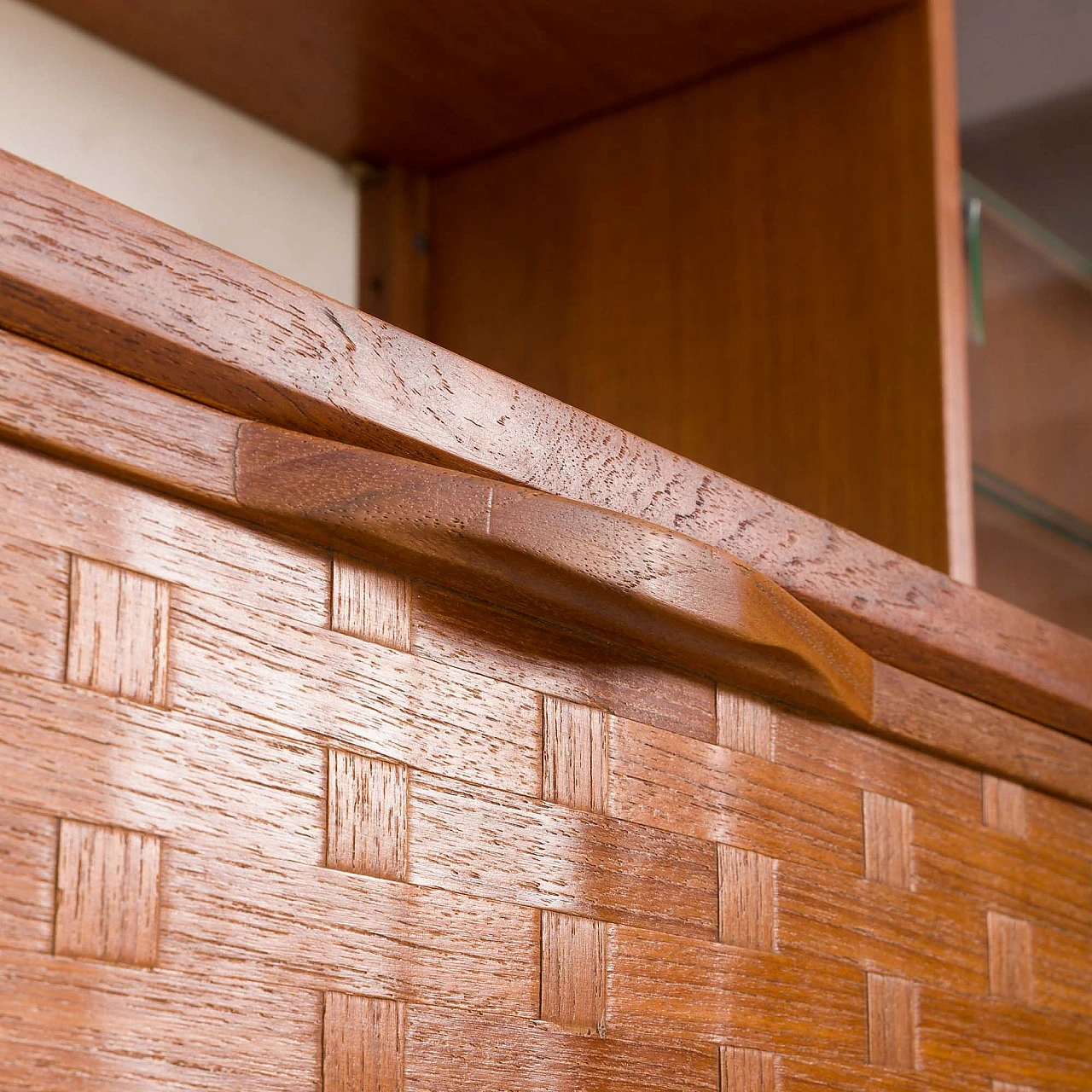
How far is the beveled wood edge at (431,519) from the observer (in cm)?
32

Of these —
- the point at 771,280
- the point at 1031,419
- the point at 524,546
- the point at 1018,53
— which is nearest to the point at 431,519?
the point at 524,546

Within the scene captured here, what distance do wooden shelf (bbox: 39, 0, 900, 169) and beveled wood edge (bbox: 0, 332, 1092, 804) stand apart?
534 mm

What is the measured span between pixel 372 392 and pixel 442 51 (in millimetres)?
595

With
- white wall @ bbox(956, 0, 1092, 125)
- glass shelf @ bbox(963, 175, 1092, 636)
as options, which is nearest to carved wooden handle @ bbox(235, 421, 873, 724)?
glass shelf @ bbox(963, 175, 1092, 636)

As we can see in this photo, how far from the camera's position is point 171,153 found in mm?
911

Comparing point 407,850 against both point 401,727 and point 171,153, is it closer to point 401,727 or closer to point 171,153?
point 401,727

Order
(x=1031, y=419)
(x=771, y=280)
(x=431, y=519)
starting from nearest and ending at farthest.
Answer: (x=431, y=519) < (x=771, y=280) < (x=1031, y=419)

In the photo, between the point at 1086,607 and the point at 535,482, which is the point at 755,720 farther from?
the point at 1086,607

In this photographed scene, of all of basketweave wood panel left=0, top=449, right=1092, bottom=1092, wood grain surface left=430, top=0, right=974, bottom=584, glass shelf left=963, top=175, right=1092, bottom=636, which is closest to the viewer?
basketweave wood panel left=0, top=449, right=1092, bottom=1092

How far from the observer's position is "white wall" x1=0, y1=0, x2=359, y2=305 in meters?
0.84

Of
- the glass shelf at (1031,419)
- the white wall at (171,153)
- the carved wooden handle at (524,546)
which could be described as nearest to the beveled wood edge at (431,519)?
the carved wooden handle at (524,546)

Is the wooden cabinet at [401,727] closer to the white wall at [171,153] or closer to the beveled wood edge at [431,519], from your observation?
the beveled wood edge at [431,519]

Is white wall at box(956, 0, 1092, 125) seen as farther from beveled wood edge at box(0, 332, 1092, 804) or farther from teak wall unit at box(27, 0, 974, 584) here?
beveled wood edge at box(0, 332, 1092, 804)

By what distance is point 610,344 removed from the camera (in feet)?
3.04
